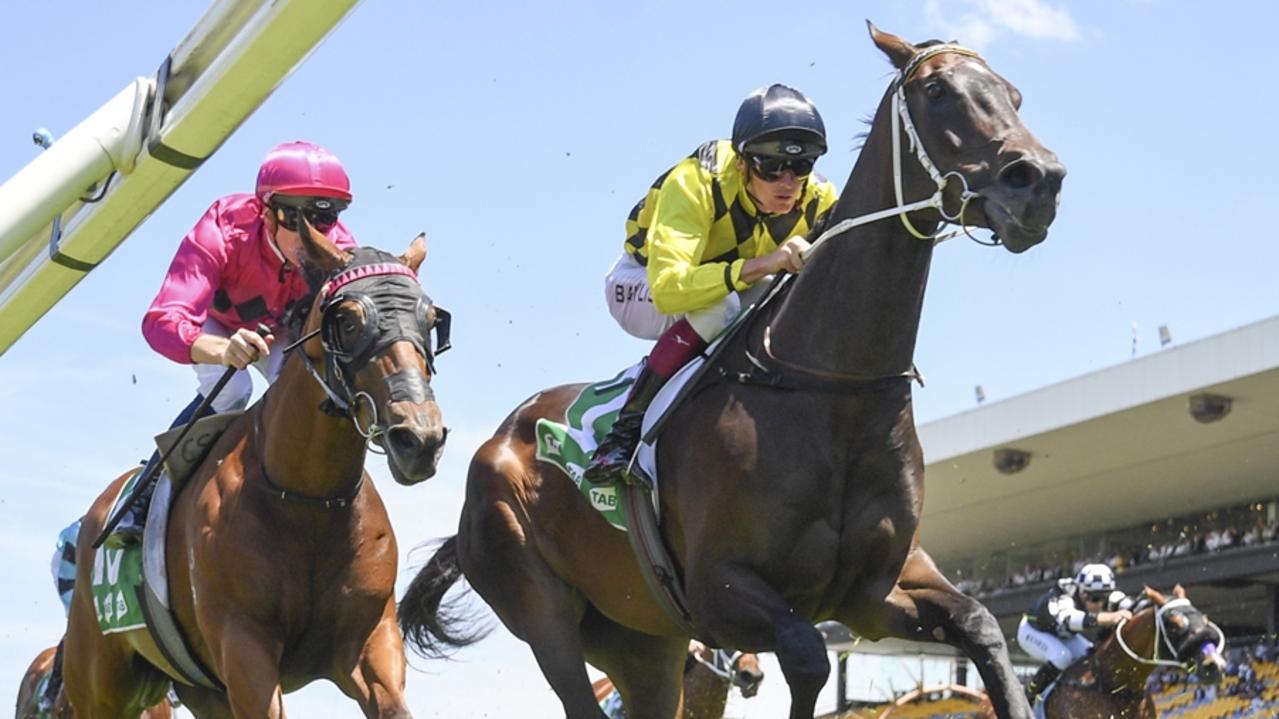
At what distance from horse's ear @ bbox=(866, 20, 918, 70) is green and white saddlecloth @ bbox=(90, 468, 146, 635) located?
3.15m

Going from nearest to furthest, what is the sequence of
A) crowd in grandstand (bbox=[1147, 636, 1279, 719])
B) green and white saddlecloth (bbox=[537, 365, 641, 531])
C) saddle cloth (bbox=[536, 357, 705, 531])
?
saddle cloth (bbox=[536, 357, 705, 531])
green and white saddlecloth (bbox=[537, 365, 641, 531])
crowd in grandstand (bbox=[1147, 636, 1279, 719])

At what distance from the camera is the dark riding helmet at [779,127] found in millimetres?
5820

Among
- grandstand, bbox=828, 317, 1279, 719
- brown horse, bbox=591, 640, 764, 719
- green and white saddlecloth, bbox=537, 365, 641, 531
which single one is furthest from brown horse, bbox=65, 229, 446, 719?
grandstand, bbox=828, 317, 1279, 719

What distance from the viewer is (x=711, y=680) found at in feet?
36.6

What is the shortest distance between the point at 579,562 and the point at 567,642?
11.1 inches

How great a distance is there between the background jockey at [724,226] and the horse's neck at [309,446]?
0.80 meters

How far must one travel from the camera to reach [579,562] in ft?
21.1

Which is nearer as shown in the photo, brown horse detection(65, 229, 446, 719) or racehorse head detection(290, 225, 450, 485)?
racehorse head detection(290, 225, 450, 485)

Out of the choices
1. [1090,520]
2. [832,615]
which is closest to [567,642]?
[832,615]

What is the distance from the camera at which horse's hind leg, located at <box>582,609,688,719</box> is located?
6.80 metres

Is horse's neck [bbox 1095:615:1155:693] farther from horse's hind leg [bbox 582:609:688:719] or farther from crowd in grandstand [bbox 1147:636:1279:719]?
horse's hind leg [bbox 582:609:688:719]

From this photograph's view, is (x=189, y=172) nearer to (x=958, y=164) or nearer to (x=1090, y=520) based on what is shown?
(x=958, y=164)

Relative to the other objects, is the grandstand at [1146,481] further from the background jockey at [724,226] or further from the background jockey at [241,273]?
the background jockey at [241,273]

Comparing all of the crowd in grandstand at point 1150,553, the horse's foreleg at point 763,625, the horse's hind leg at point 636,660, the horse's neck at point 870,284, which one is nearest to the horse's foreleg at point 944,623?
the horse's foreleg at point 763,625
